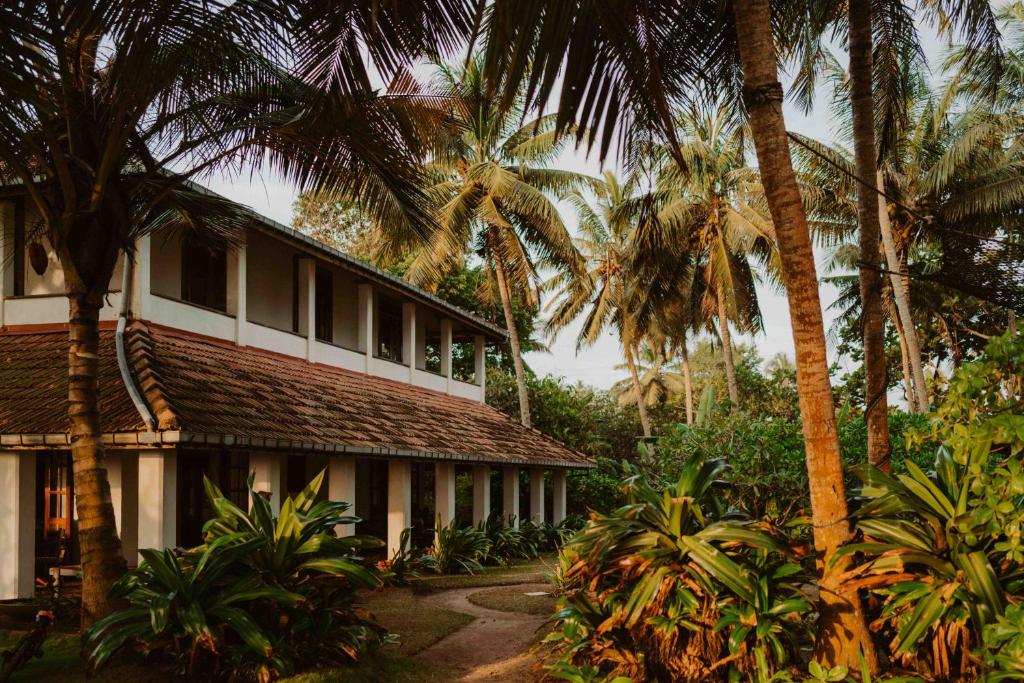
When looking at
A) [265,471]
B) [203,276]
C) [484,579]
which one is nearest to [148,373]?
[265,471]

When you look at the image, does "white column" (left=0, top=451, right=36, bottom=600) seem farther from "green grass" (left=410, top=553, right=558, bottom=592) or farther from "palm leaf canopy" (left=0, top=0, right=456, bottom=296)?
"green grass" (left=410, top=553, right=558, bottom=592)

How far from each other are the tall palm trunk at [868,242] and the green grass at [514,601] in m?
4.47

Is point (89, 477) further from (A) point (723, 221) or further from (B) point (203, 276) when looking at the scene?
(A) point (723, 221)

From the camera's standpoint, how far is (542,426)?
2866cm

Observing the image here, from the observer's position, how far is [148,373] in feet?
33.8

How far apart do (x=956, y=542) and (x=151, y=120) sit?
7.98m

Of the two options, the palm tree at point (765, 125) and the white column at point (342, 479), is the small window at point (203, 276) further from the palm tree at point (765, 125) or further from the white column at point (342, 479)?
the palm tree at point (765, 125)

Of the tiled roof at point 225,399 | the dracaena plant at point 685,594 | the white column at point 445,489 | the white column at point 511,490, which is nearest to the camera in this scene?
the dracaena plant at point 685,594

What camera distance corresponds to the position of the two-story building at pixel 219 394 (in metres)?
10.1

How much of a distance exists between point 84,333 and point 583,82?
518 centimetres

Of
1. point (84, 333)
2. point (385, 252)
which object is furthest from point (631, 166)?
point (385, 252)

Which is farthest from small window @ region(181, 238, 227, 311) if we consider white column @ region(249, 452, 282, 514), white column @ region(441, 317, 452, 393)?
white column @ region(441, 317, 452, 393)

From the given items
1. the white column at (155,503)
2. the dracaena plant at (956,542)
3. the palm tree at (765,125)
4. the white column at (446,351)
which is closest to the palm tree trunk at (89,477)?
the white column at (155,503)

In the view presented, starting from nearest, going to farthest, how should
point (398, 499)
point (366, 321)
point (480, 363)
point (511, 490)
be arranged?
point (398, 499) < point (366, 321) < point (511, 490) < point (480, 363)
